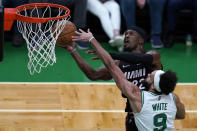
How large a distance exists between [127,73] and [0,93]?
90.4 inches

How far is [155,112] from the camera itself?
165 inches

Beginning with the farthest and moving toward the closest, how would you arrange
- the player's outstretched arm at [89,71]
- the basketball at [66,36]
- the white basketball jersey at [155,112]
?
the player's outstretched arm at [89,71] < the basketball at [66,36] < the white basketball jersey at [155,112]

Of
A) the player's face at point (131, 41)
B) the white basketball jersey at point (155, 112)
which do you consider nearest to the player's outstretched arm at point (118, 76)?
the white basketball jersey at point (155, 112)

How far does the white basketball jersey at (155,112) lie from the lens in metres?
4.19

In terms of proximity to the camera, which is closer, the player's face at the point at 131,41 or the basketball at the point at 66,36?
the basketball at the point at 66,36

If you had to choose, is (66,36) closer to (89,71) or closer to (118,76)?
(89,71)

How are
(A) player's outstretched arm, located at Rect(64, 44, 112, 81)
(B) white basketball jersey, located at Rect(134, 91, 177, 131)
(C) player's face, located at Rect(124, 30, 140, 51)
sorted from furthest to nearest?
(C) player's face, located at Rect(124, 30, 140, 51) < (A) player's outstretched arm, located at Rect(64, 44, 112, 81) < (B) white basketball jersey, located at Rect(134, 91, 177, 131)

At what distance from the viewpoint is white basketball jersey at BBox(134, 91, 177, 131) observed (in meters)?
4.19

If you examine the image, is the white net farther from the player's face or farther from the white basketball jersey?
the white basketball jersey

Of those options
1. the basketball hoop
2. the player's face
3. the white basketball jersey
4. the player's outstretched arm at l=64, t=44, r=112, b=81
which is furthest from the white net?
the white basketball jersey

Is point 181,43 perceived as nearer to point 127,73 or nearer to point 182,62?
point 182,62

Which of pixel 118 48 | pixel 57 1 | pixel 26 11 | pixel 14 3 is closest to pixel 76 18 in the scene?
pixel 118 48

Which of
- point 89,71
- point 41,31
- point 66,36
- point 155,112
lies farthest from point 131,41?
point 155,112

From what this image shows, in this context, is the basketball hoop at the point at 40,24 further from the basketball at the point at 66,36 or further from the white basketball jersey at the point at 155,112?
the white basketball jersey at the point at 155,112
